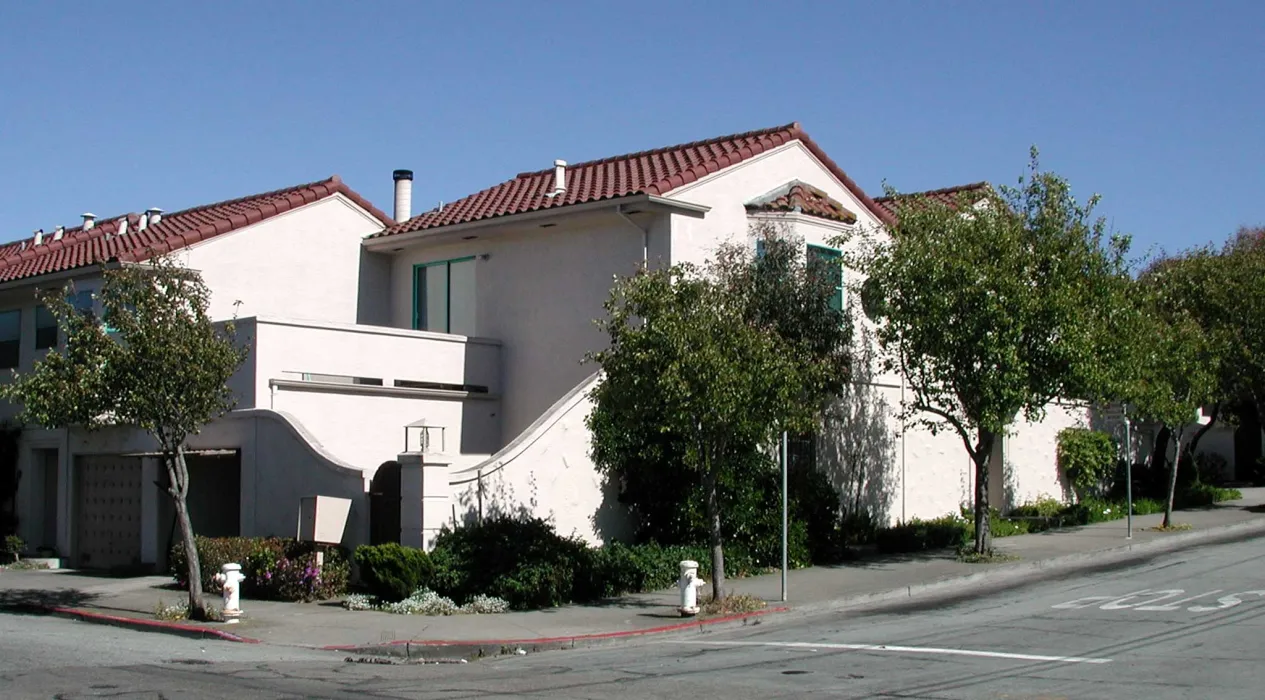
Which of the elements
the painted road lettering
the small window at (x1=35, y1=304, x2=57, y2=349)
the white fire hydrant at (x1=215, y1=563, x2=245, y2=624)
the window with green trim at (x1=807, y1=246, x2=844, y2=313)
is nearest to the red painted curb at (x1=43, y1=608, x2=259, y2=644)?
the white fire hydrant at (x1=215, y1=563, x2=245, y2=624)

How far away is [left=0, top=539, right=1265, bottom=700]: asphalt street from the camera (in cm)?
1127

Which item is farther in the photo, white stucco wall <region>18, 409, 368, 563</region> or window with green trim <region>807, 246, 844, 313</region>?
window with green trim <region>807, 246, 844, 313</region>

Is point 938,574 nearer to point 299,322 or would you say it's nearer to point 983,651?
point 983,651

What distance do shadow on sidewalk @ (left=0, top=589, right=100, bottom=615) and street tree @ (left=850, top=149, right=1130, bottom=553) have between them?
1365cm

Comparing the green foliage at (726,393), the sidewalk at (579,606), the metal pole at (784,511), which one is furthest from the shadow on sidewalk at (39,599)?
the metal pole at (784,511)

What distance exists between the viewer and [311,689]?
11.5 m

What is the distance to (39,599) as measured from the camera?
64.3 ft

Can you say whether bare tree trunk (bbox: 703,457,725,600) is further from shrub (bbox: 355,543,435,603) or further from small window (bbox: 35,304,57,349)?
small window (bbox: 35,304,57,349)

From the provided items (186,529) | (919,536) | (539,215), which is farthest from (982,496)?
(186,529)

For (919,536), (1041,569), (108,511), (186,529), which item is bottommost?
(1041,569)

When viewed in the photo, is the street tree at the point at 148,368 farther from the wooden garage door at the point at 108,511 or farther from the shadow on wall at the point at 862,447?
the shadow on wall at the point at 862,447

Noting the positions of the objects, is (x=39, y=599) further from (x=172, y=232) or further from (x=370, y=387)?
(x=172, y=232)

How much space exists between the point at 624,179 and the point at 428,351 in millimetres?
4986

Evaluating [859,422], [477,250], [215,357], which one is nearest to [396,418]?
[477,250]
